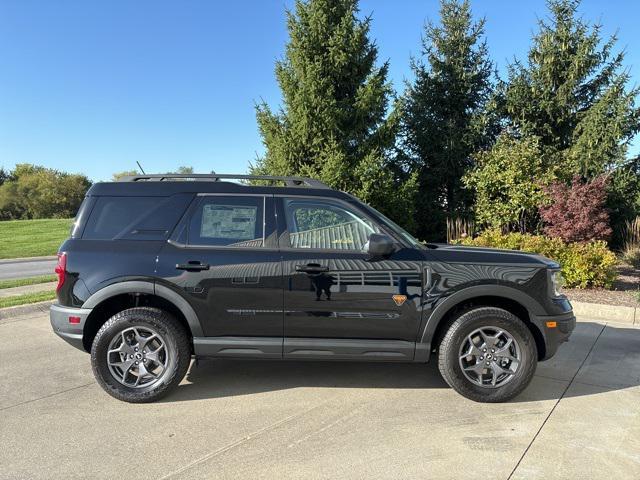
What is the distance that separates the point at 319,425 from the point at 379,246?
1.46m

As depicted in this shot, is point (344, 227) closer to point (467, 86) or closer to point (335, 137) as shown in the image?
point (335, 137)

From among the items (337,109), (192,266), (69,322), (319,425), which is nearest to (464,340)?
(319,425)

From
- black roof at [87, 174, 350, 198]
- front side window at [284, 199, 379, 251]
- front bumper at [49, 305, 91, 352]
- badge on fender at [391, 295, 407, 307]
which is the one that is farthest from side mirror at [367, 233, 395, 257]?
front bumper at [49, 305, 91, 352]

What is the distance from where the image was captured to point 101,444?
3148 mm

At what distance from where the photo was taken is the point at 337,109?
11000 mm

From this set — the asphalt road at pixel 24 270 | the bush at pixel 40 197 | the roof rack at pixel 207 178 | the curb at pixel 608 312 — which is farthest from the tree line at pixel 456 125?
the bush at pixel 40 197

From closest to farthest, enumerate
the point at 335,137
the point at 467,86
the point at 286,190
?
the point at 286,190 → the point at 335,137 → the point at 467,86

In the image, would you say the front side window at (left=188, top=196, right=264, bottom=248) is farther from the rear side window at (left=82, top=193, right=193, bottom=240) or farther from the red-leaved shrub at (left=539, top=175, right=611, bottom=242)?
the red-leaved shrub at (left=539, top=175, right=611, bottom=242)

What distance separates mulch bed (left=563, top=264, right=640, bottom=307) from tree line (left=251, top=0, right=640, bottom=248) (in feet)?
7.75

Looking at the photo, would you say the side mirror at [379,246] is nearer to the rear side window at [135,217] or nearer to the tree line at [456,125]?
the rear side window at [135,217]

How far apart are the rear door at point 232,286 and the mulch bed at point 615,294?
18.6 ft

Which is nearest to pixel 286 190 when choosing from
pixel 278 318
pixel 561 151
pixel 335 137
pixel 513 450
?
pixel 278 318

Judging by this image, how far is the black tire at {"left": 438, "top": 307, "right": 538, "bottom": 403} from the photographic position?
3787 millimetres

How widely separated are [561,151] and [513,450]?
446 inches
